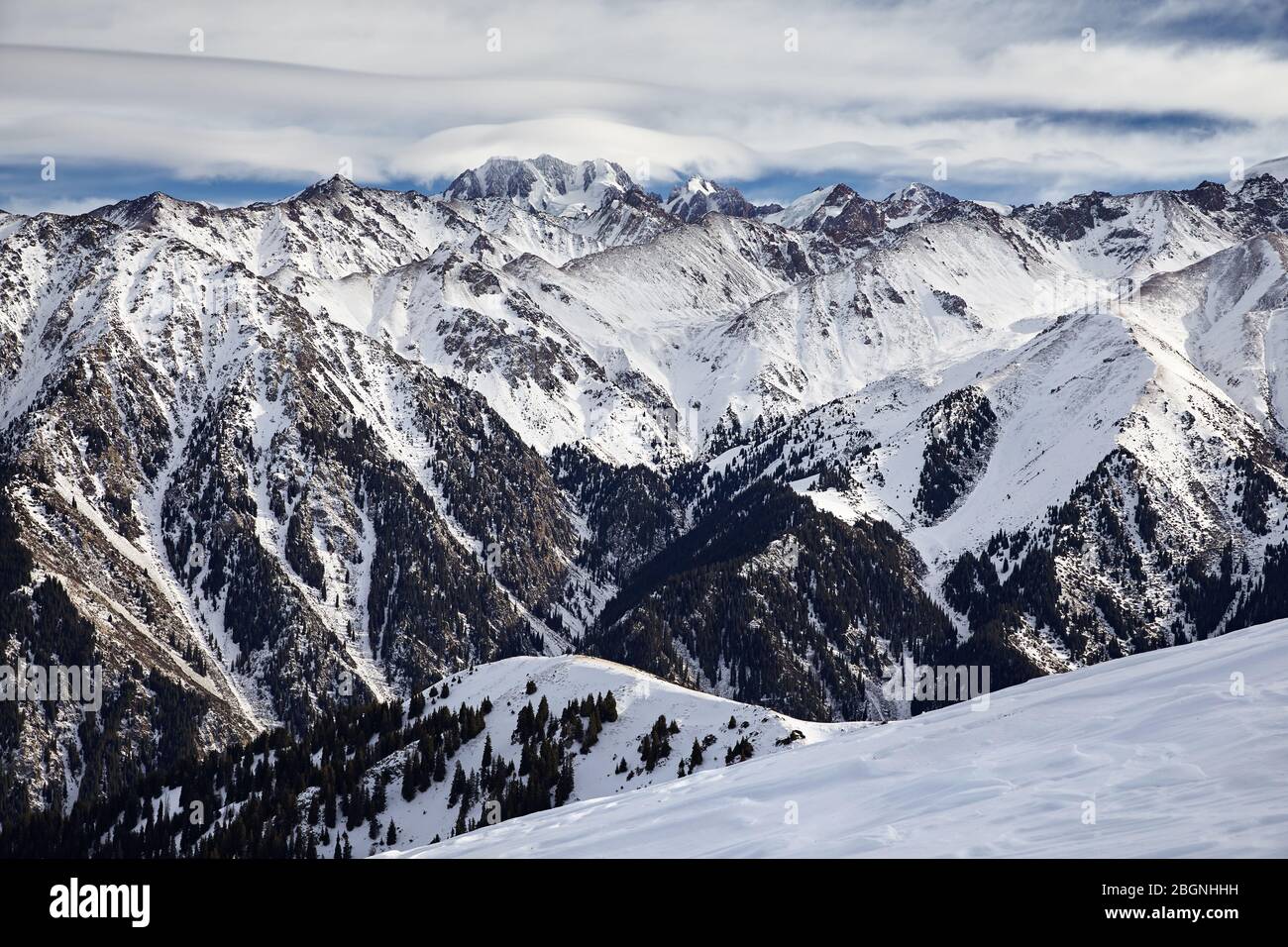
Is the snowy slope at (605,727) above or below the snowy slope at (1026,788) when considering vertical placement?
below

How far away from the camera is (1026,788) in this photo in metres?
29.0

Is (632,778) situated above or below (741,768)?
below

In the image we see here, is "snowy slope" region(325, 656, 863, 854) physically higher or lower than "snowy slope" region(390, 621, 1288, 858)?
lower

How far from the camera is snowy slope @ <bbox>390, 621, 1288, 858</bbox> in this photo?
78.5ft

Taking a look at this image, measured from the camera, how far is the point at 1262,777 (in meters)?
25.4

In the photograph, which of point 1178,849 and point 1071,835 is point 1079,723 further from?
point 1178,849

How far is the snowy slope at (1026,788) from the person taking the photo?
23.9 metres

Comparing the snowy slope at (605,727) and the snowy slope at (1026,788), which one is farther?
the snowy slope at (605,727)
